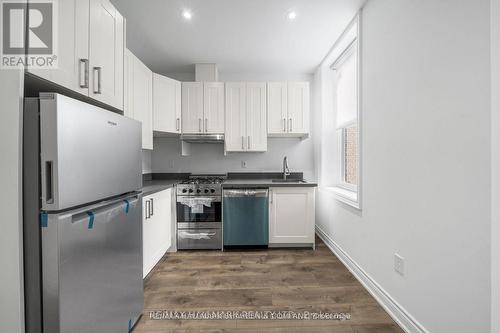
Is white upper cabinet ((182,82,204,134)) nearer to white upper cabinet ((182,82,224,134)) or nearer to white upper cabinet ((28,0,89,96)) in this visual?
white upper cabinet ((182,82,224,134))

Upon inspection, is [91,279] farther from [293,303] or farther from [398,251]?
[398,251]

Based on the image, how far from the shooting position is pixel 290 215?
296 cm

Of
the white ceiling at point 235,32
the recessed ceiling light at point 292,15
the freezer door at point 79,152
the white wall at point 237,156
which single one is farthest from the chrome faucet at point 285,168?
the freezer door at point 79,152

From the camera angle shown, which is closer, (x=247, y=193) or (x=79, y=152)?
(x=79, y=152)

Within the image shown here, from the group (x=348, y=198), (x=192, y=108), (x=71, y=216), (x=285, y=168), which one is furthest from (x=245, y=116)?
(x=71, y=216)

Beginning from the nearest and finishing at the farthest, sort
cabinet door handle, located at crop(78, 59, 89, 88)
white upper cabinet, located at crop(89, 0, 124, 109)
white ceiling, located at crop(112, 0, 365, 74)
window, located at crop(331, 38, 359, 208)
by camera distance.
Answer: cabinet door handle, located at crop(78, 59, 89, 88), white upper cabinet, located at crop(89, 0, 124, 109), white ceiling, located at crop(112, 0, 365, 74), window, located at crop(331, 38, 359, 208)

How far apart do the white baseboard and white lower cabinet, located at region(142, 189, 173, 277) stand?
6.86 ft

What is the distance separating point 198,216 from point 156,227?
23.9 inches

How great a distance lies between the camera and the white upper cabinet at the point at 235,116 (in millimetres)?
3207

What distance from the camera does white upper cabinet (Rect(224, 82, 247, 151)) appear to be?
3.21 m

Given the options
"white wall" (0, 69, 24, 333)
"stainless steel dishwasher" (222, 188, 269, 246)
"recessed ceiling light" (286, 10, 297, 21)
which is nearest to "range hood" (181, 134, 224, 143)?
"stainless steel dishwasher" (222, 188, 269, 246)

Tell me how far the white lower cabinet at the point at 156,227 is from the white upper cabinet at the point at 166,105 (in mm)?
883

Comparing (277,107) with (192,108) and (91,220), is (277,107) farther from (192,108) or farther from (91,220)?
(91,220)

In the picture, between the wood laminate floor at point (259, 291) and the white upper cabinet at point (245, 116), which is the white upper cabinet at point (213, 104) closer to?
the white upper cabinet at point (245, 116)
